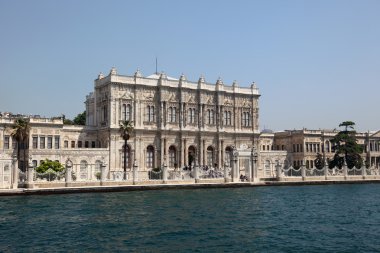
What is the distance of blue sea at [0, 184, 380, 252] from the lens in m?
17.5

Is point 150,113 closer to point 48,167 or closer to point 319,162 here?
point 48,167

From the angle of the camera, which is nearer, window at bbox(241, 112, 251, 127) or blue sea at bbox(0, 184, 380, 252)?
blue sea at bbox(0, 184, 380, 252)

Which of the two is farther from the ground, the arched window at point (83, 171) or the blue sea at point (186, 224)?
the arched window at point (83, 171)

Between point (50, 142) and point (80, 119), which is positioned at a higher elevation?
point (80, 119)

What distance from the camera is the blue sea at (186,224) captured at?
17.5 meters

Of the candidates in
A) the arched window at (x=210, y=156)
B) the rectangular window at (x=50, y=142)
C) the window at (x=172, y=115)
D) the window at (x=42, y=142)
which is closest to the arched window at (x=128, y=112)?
the window at (x=172, y=115)

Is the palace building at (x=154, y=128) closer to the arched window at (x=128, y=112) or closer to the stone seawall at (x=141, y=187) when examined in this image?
the arched window at (x=128, y=112)

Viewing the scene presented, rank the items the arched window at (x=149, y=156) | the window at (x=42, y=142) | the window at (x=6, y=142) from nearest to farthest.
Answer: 1. the window at (x=6, y=142)
2. the window at (x=42, y=142)
3. the arched window at (x=149, y=156)

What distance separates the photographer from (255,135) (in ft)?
212

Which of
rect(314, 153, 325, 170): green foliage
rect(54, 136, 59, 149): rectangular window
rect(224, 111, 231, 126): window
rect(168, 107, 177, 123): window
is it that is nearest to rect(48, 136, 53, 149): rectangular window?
rect(54, 136, 59, 149): rectangular window

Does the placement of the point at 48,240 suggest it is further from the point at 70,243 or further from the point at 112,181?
the point at 112,181

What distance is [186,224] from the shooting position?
2192 cm

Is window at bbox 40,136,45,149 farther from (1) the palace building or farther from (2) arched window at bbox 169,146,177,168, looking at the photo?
(2) arched window at bbox 169,146,177,168

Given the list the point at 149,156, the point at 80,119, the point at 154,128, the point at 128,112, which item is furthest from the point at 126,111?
the point at 80,119
